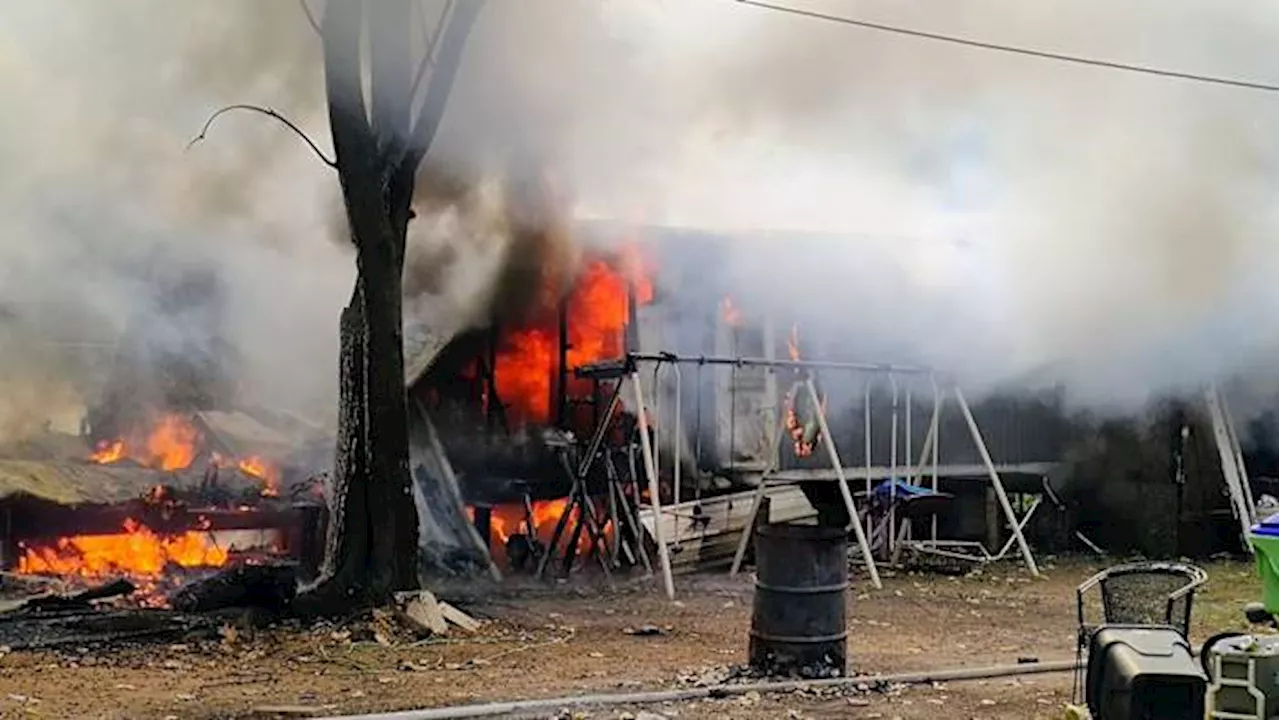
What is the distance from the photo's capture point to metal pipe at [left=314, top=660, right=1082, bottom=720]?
656cm

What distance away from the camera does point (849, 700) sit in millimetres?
7207

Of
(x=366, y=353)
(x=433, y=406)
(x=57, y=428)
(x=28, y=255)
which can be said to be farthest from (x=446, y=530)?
(x=28, y=255)

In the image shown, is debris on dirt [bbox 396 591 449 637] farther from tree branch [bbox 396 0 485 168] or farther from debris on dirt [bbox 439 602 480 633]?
tree branch [bbox 396 0 485 168]

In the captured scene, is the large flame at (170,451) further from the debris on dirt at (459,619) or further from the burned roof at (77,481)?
the debris on dirt at (459,619)

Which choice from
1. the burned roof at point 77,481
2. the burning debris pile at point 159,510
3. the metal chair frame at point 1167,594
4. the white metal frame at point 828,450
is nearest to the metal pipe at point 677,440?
the white metal frame at point 828,450

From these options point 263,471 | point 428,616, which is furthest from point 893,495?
point 263,471

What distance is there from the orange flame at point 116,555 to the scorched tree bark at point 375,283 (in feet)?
7.78

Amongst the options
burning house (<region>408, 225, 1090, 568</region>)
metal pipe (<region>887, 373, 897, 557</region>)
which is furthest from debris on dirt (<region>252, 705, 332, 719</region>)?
metal pipe (<region>887, 373, 897, 557</region>)

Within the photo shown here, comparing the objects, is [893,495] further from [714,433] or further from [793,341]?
[793,341]

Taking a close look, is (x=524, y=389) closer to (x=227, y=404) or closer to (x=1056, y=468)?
(x=227, y=404)

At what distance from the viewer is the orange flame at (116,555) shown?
36.7ft

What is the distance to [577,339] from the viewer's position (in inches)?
616

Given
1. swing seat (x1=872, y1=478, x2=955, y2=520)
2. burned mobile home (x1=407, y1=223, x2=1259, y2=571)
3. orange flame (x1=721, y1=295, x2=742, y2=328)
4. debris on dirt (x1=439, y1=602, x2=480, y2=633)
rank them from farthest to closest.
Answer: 1. orange flame (x1=721, y1=295, x2=742, y2=328)
2. burned mobile home (x1=407, y1=223, x2=1259, y2=571)
3. swing seat (x1=872, y1=478, x2=955, y2=520)
4. debris on dirt (x1=439, y1=602, x2=480, y2=633)

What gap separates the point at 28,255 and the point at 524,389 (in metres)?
6.00
